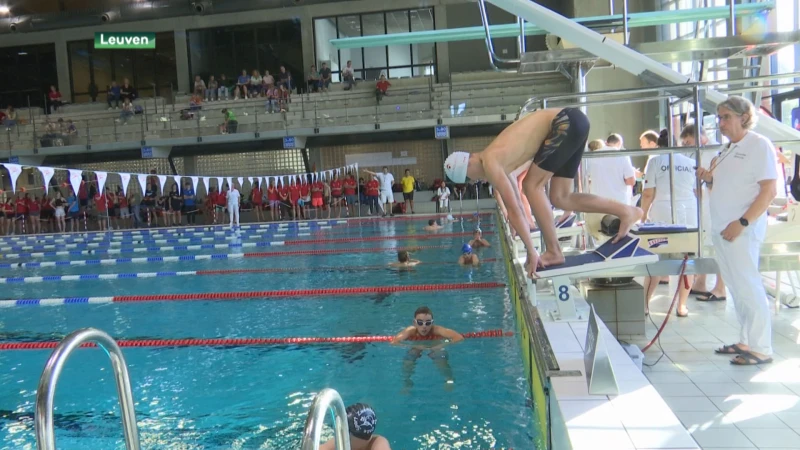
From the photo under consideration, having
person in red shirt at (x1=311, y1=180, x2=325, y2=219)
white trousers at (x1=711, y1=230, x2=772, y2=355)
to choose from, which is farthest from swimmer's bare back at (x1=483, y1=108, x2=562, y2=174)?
person in red shirt at (x1=311, y1=180, x2=325, y2=219)

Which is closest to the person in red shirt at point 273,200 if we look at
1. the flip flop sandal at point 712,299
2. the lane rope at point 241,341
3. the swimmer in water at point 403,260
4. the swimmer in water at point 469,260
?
the swimmer in water at point 403,260

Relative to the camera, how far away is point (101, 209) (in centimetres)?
2100

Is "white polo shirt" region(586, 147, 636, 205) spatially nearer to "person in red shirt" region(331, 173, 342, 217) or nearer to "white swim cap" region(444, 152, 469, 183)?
"white swim cap" region(444, 152, 469, 183)

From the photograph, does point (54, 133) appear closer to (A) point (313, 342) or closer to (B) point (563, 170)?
(A) point (313, 342)

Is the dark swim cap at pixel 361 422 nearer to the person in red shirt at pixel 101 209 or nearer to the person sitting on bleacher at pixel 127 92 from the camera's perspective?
the person in red shirt at pixel 101 209

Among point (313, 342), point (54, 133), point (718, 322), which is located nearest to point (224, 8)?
point (54, 133)

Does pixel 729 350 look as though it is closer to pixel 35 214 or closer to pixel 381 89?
pixel 381 89

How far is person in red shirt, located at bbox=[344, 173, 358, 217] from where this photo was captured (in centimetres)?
1998

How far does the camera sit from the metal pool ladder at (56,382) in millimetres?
1692

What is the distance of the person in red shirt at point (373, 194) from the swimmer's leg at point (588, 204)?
619 inches

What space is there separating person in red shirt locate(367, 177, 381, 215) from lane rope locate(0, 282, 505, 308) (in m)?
11.3

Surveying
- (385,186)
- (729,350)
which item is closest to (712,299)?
(729,350)

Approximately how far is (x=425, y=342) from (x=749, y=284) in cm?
249

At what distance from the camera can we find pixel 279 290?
7984mm
